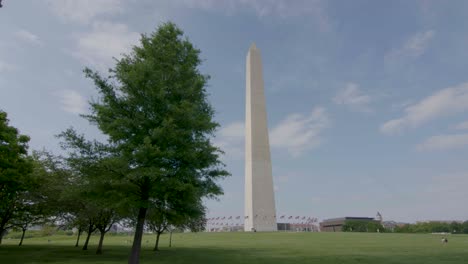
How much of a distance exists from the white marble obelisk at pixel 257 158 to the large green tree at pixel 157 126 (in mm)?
45913

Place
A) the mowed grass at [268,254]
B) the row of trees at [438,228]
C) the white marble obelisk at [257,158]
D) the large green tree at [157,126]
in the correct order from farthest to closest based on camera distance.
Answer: the row of trees at [438,228] < the white marble obelisk at [257,158] < the mowed grass at [268,254] < the large green tree at [157,126]

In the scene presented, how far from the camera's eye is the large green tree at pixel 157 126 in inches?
558

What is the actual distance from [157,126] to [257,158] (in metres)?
47.9

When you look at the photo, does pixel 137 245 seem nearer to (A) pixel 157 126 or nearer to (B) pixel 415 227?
(A) pixel 157 126

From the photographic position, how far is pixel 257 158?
62219 mm

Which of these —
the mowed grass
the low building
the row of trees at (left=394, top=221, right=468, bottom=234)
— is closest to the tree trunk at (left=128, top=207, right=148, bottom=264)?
the mowed grass

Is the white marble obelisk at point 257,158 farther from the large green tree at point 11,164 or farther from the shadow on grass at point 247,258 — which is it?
the large green tree at point 11,164

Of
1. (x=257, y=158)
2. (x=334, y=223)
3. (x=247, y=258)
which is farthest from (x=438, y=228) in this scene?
(x=247, y=258)

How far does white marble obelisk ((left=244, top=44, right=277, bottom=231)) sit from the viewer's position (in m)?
61.2

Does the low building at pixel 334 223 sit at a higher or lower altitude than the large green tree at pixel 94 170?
higher

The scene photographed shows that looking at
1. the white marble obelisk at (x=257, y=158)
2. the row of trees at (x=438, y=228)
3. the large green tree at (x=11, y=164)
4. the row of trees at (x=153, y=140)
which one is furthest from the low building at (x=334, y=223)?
the row of trees at (x=153, y=140)

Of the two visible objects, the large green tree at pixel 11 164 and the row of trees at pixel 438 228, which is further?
the row of trees at pixel 438 228

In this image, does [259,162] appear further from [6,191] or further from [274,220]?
[6,191]

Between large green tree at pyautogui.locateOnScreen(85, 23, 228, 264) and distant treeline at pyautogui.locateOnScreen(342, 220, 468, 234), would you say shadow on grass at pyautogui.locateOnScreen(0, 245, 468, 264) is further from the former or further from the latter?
distant treeline at pyautogui.locateOnScreen(342, 220, 468, 234)
